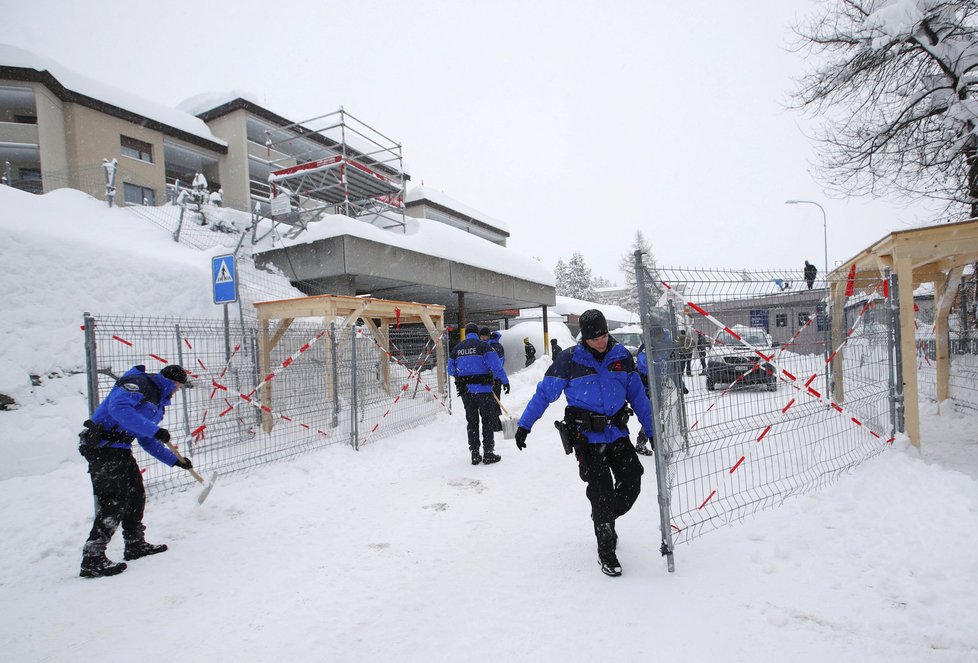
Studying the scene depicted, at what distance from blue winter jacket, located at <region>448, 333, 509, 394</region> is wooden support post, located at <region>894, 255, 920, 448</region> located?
4.39 meters

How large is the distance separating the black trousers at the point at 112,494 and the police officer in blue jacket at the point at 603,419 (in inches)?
126

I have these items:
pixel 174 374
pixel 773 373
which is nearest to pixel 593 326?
pixel 773 373

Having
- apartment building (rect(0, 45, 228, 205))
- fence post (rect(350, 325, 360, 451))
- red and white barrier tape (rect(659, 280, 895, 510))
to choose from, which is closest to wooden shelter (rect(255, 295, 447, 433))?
fence post (rect(350, 325, 360, 451))

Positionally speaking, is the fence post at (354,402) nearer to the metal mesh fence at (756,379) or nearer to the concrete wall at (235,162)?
the metal mesh fence at (756,379)

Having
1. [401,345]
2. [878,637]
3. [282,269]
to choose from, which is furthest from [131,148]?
[878,637]

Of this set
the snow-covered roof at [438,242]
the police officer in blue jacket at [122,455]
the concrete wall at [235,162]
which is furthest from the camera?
the concrete wall at [235,162]

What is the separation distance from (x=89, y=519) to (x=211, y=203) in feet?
54.4

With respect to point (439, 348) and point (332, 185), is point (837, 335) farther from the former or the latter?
point (332, 185)

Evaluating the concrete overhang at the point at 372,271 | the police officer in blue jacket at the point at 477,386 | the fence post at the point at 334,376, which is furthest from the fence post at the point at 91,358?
the concrete overhang at the point at 372,271

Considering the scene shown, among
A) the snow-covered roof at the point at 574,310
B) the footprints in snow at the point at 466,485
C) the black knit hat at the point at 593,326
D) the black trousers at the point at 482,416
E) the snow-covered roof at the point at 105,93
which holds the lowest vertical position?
the footprints in snow at the point at 466,485

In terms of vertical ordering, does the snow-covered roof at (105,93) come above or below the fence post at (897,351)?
above

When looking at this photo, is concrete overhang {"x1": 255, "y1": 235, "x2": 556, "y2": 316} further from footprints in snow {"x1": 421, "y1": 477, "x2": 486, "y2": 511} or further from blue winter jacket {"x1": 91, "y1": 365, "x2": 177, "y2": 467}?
blue winter jacket {"x1": 91, "y1": 365, "x2": 177, "y2": 467}

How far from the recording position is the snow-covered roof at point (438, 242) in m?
12.8

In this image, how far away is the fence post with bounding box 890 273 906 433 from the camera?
5246 mm
